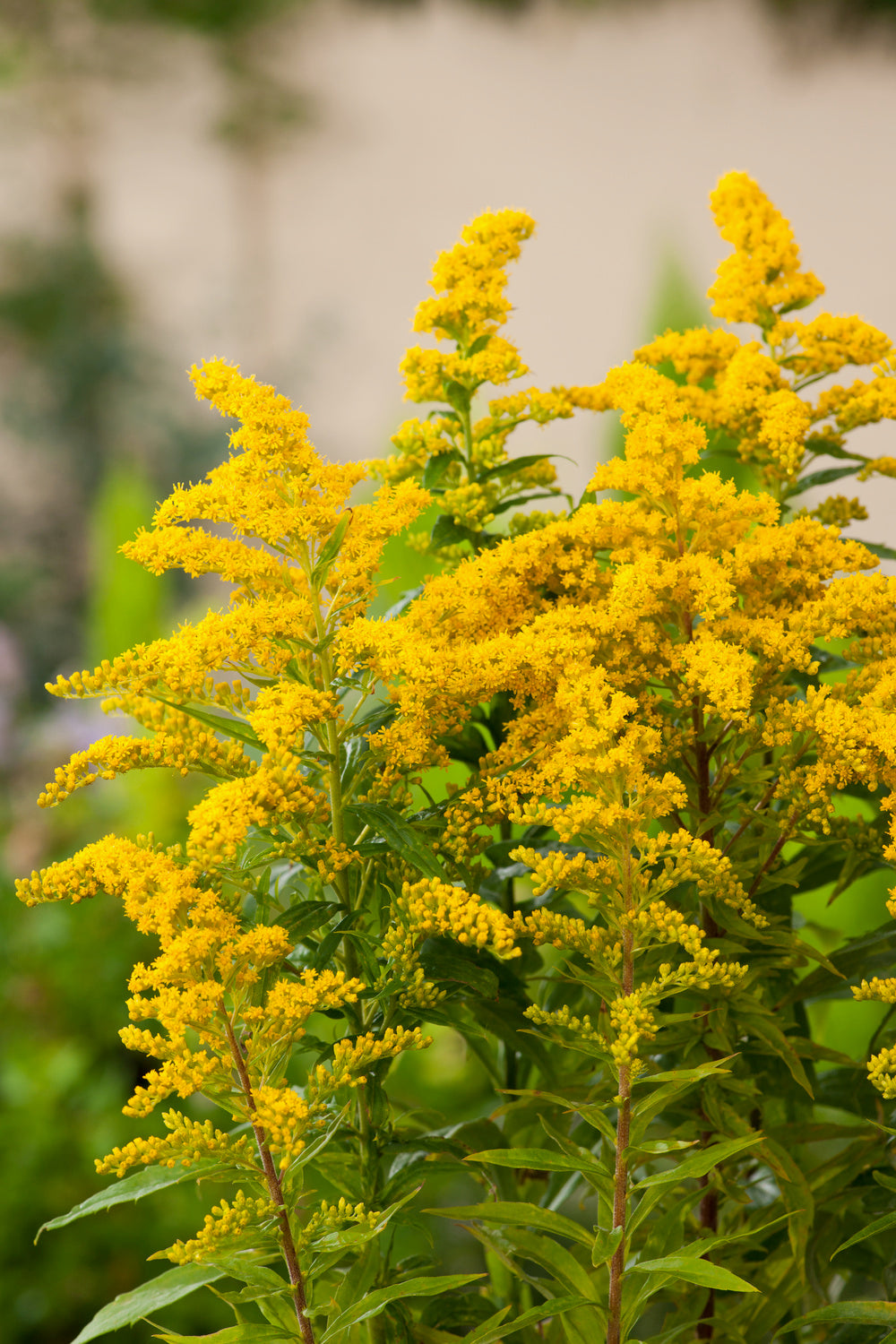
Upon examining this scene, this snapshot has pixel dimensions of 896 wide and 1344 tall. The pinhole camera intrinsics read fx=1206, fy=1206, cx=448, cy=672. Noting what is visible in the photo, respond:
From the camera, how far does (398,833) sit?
0.69m

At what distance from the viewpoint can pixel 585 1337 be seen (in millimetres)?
689

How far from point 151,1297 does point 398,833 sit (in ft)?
1.08

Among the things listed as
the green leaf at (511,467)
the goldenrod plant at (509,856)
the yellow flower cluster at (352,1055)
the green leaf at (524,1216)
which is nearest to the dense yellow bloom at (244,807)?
the goldenrod plant at (509,856)

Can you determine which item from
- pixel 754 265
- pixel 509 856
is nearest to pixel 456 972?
pixel 509 856

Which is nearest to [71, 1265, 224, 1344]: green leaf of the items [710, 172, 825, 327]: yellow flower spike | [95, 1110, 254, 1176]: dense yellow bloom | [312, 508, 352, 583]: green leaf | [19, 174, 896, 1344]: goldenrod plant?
[19, 174, 896, 1344]: goldenrod plant

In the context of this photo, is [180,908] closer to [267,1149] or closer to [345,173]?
[267,1149]

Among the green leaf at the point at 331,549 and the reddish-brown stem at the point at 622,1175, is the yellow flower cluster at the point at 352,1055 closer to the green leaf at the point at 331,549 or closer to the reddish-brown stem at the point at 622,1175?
the reddish-brown stem at the point at 622,1175

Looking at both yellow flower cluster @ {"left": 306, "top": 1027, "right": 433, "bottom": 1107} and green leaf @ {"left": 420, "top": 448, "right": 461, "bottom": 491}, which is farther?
green leaf @ {"left": 420, "top": 448, "right": 461, "bottom": 491}

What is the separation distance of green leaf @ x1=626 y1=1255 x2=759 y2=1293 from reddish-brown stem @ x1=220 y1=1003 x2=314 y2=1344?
18 cm

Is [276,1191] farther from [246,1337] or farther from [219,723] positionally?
[219,723]

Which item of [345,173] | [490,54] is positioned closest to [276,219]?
[345,173]

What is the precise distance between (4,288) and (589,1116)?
817cm

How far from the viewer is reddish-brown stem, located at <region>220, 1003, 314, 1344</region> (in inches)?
25.5

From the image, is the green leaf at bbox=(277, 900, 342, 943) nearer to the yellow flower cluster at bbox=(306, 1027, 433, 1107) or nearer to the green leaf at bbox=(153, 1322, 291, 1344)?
the yellow flower cluster at bbox=(306, 1027, 433, 1107)
